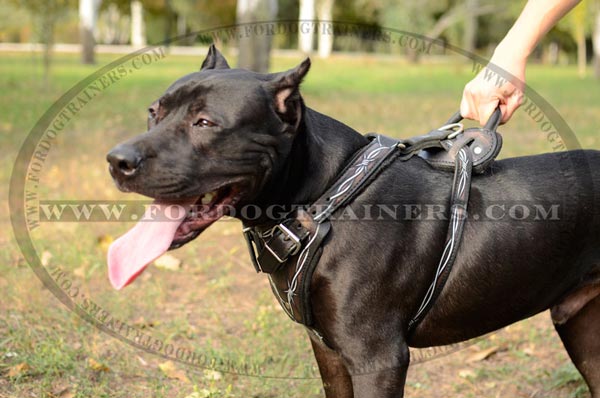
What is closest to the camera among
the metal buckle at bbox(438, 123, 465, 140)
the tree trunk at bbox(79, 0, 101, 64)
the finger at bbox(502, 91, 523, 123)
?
the metal buckle at bbox(438, 123, 465, 140)

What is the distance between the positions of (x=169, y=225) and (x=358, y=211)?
659mm

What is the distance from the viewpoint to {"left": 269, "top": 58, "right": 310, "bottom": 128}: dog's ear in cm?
245

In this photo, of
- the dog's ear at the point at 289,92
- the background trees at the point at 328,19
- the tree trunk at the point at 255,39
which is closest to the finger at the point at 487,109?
Result: the dog's ear at the point at 289,92

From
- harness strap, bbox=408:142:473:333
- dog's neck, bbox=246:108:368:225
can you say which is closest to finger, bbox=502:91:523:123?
harness strap, bbox=408:142:473:333

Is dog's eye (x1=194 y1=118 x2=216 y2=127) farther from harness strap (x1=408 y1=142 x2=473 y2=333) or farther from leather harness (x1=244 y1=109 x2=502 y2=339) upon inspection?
harness strap (x1=408 y1=142 x2=473 y2=333)

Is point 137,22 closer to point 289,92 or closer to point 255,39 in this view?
point 255,39

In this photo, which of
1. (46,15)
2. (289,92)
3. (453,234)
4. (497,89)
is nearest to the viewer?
(289,92)

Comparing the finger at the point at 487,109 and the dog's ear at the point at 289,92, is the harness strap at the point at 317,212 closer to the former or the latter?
the dog's ear at the point at 289,92

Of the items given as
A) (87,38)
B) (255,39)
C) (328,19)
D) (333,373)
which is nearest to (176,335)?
(333,373)

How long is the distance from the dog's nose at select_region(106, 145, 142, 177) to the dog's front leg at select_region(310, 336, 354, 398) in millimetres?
1045

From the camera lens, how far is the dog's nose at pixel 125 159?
2.34 meters

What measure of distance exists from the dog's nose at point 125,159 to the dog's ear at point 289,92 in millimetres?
509

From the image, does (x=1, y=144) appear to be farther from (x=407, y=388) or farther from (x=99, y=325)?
(x=407, y=388)

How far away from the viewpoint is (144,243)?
2.50 metres
